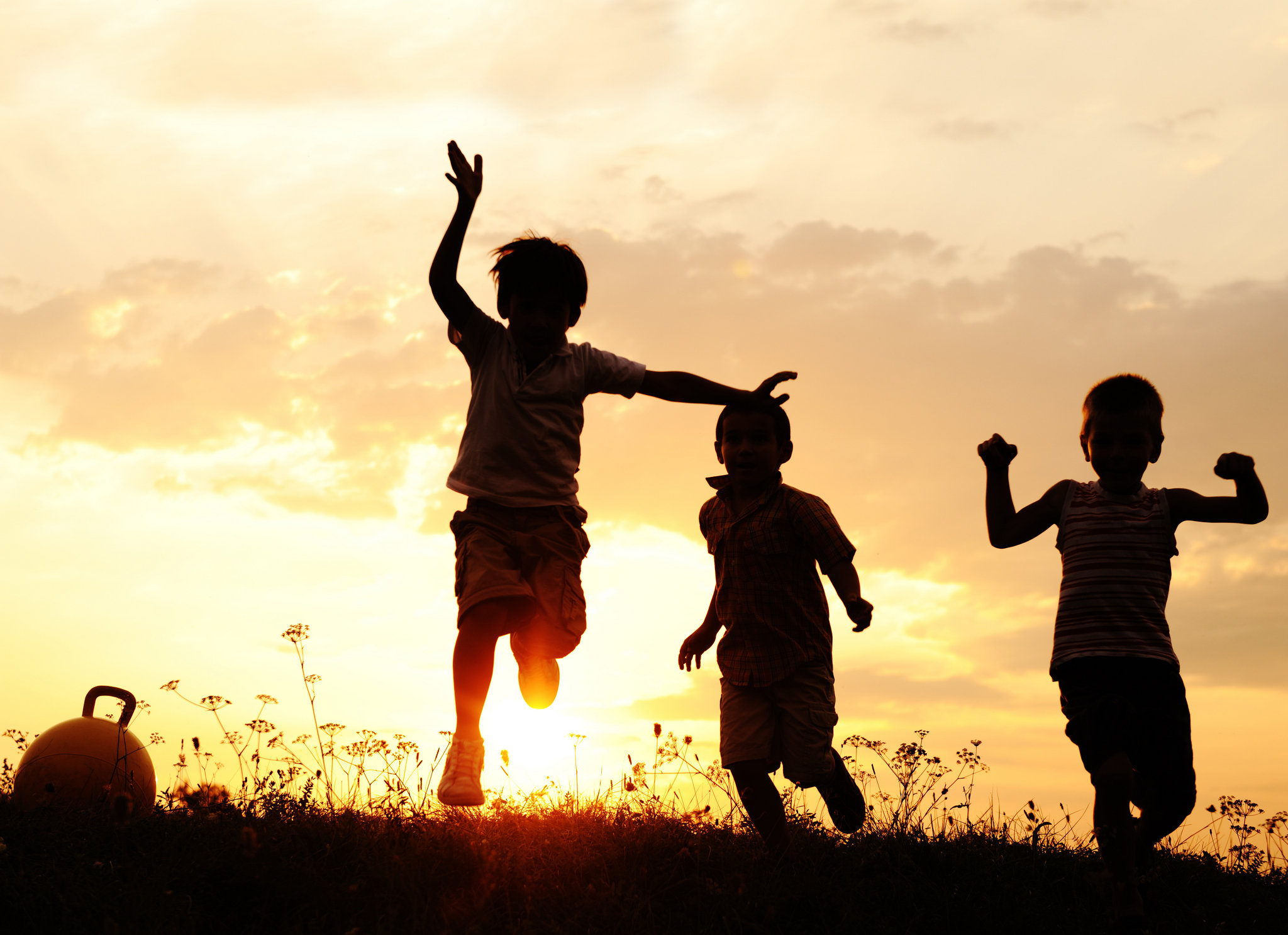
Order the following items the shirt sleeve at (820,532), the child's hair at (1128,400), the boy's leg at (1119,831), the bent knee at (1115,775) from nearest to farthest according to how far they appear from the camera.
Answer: the boy's leg at (1119,831)
the bent knee at (1115,775)
the child's hair at (1128,400)
the shirt sleeve at (820,532)

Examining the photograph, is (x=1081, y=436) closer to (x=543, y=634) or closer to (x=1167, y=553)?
(x=1167, y=553)

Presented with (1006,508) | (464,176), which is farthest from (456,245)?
(1006,508)

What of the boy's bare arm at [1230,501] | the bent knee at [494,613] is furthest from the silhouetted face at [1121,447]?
the bent knee at [494,613]

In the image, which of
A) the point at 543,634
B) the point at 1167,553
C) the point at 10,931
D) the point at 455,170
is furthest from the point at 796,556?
the point at 10,931

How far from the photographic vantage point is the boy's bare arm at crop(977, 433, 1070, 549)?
5.10 meters

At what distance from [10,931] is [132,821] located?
1.20 m

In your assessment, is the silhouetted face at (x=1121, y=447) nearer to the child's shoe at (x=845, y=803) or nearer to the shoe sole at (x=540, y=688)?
the child's shoe at (x=845, y=803)

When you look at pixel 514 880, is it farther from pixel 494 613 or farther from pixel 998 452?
pixel 998 452

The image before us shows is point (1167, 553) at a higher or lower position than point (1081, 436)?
A: lower

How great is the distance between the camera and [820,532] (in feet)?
19.4

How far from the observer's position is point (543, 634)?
5.73 meters

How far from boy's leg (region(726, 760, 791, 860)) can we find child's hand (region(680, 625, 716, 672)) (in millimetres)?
727

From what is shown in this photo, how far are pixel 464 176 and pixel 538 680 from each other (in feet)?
8.85

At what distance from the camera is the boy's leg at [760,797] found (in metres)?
5.62
